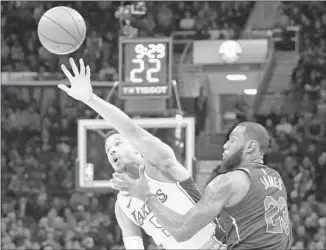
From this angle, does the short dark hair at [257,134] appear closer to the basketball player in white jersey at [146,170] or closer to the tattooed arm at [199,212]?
the tattooed arm at [199,212]

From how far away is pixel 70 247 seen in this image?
1590 centimetres

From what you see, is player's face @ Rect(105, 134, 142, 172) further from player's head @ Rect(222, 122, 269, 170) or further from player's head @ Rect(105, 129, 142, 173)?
player's head @ Rect(222, 122, 269, 170)

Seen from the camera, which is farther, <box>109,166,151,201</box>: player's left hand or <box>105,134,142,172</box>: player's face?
<box>105,134,142,172</box>: player's face

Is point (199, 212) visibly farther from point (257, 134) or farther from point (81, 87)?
point (81, 87)

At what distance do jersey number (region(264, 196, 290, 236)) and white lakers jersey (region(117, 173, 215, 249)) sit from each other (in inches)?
29.7

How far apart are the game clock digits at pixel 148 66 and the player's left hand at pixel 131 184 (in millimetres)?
7644

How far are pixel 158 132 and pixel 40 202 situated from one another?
16.5 ft

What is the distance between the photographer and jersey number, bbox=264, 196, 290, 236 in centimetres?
547

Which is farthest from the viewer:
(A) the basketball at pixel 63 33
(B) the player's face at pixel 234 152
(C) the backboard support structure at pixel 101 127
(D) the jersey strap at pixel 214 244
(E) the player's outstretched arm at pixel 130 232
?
(C) the backboard support structure at pixel 101 127

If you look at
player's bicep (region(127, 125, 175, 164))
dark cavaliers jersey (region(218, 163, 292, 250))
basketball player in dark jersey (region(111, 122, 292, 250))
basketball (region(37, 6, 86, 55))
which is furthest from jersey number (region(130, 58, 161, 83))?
dark cavaliers jersey (region(218, 163, 292, 250))

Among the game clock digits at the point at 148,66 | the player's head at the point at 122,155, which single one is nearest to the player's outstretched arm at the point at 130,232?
the player's head at the point at 122,155

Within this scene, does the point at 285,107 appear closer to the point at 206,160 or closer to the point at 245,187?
the point at 206,160

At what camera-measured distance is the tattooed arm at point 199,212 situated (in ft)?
17.4

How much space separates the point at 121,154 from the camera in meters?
6.08
